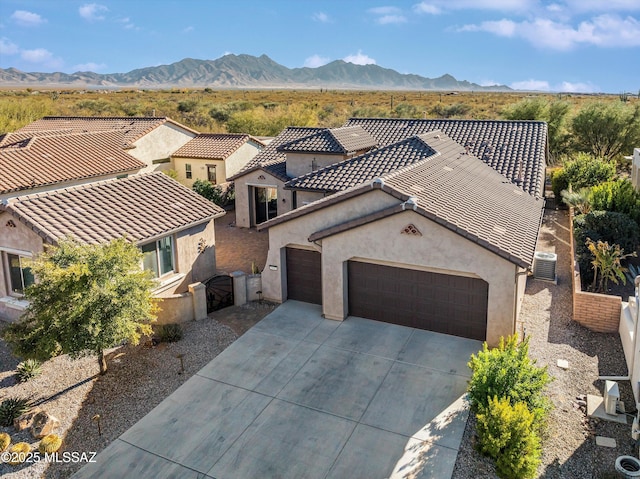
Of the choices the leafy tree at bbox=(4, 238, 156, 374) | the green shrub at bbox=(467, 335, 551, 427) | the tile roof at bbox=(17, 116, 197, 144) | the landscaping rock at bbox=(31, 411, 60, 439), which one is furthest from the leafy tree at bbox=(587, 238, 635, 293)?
the tile roof at bbox=(17, 116, 197, 144)

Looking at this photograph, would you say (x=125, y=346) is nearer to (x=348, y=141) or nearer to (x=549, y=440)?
(x=549, y=440)

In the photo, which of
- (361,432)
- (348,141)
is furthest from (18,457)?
(348,141)

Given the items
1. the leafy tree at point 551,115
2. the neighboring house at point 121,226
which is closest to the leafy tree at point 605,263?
the neighboring house at point 121,226

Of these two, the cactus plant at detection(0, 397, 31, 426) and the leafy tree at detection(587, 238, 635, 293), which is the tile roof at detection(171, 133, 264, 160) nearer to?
the leafy tree at detection(587, 238, 635, 293)

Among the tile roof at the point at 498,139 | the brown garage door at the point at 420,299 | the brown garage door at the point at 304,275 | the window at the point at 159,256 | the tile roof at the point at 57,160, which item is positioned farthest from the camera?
the tile roof at the point at 498,139

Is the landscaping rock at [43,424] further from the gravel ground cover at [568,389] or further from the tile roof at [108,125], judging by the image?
the tile roof at [108,125]

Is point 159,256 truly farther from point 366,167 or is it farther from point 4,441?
point 366,167

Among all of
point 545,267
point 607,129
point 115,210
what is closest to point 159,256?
point 115,210
